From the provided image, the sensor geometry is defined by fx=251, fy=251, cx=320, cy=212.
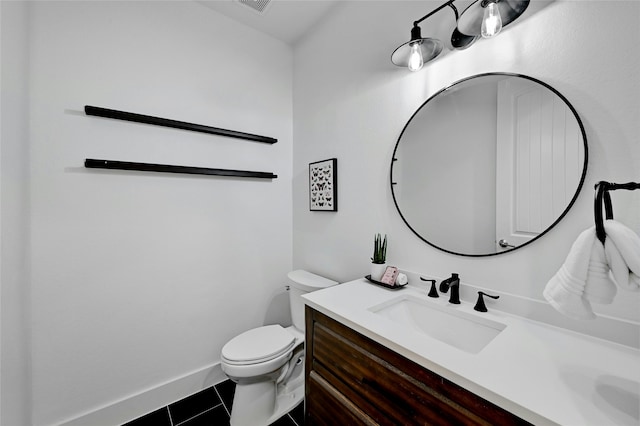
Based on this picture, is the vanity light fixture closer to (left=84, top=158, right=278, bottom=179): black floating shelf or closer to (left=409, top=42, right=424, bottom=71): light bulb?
(left=409, top=42, right=424, bottom=71): light bulb

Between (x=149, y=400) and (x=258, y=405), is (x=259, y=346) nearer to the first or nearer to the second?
(x=258, y=405)

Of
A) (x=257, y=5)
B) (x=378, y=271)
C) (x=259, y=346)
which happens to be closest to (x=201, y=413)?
(x=259, y=346)

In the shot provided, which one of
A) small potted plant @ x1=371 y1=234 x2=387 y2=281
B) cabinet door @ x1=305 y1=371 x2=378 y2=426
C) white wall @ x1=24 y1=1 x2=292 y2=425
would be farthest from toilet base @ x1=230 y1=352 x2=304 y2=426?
small potted plant @ x1=371 y1=234 x2=387 y2=281

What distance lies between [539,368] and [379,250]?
849 mm

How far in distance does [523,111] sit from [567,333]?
2.75 ft

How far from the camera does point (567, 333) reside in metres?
0.88

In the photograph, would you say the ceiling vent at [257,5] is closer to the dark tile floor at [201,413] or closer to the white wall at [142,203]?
the white wall at [142,203]

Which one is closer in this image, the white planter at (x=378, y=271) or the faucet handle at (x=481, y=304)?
the faucet handle at (x=481, y=304)

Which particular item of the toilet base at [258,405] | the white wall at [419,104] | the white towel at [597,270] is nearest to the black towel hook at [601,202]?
the white towel at [597,270]

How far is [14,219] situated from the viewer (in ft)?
3.76

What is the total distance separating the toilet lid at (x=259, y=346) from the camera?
1410 millimetres

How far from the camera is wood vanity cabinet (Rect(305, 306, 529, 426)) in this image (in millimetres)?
679

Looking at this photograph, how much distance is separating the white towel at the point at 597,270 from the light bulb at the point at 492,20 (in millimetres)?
786

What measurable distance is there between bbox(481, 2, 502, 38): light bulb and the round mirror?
0.19 meters
